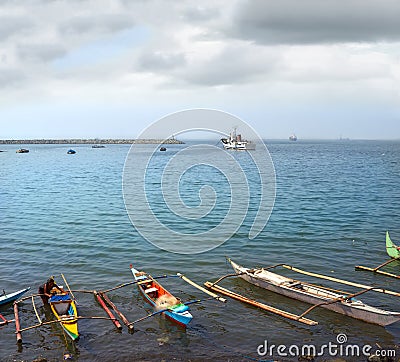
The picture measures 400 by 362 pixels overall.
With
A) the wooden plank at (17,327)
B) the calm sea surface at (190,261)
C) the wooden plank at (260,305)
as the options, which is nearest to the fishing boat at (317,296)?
the calm sea surface at (190,261)

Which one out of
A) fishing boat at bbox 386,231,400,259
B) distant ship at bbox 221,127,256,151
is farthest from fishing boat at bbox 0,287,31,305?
distant ship at bbox 221,127,256,151

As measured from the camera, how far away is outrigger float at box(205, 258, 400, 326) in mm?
18922

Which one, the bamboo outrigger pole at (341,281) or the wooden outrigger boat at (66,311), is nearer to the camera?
the wooden outrigger boat at (66,311)

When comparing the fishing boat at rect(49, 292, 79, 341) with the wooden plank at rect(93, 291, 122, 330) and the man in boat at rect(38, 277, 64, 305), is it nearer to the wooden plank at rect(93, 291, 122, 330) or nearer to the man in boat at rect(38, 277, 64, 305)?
the man in boat at rect(38, 277, 64, 305)

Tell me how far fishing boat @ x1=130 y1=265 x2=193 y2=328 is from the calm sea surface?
566 mm

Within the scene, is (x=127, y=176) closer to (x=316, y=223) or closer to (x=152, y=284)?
(x=316, y=223)

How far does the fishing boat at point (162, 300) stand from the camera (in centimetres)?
1894

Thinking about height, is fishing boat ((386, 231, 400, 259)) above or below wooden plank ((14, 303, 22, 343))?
above

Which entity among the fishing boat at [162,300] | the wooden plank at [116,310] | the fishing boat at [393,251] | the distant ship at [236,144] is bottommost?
the wooden plank at [116,310]

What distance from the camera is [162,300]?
21.0 meters

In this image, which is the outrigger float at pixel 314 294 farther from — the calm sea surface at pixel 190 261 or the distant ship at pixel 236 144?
the distant ship at pixel 236 144

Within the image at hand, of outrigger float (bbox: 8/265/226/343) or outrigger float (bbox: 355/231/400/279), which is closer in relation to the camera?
outrigger float (bbox: 8/265/226/343)

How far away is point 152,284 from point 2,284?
31.2 feet

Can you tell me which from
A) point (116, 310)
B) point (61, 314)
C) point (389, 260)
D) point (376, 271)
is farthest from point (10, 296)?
point (389, 260)
